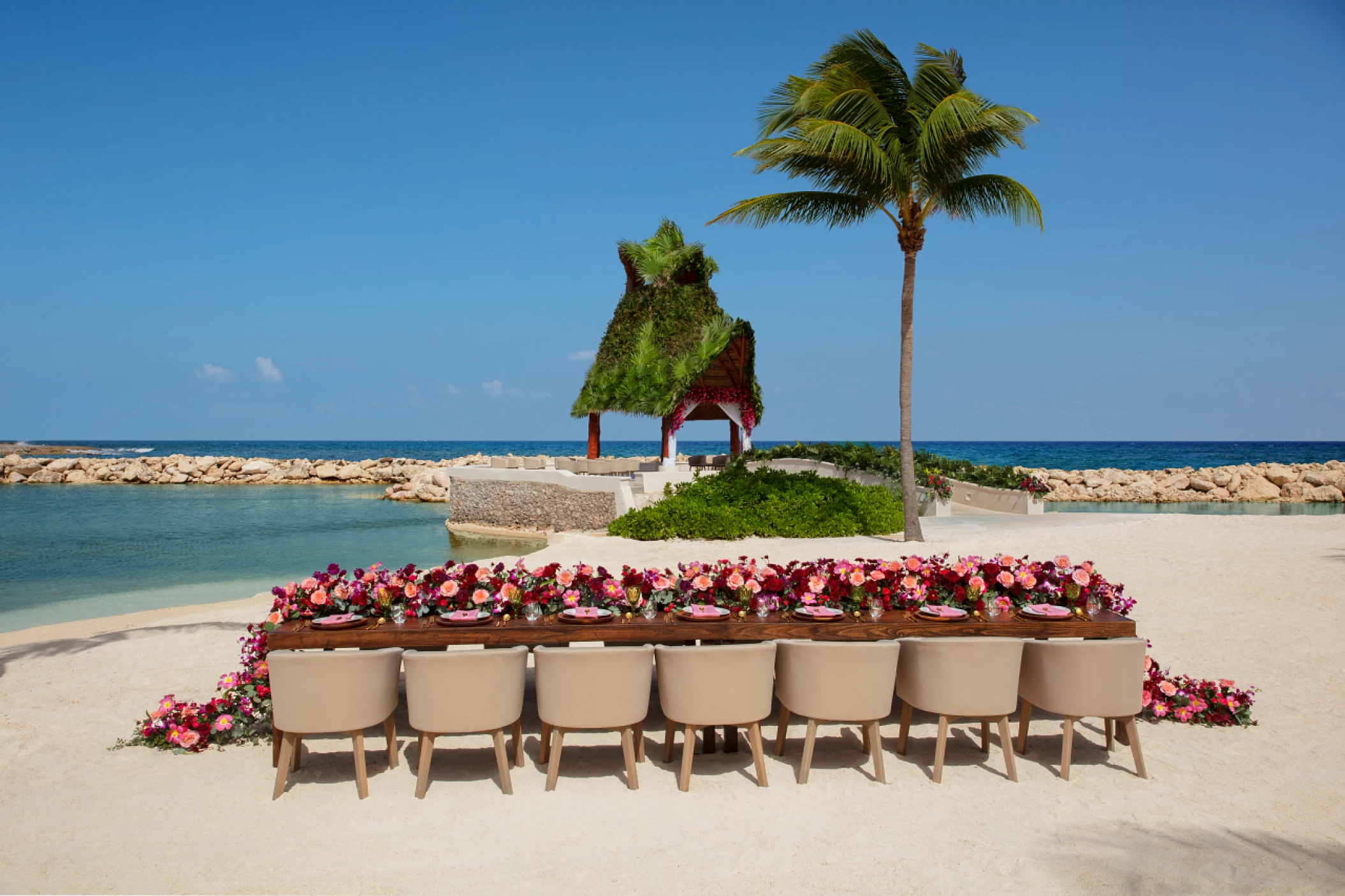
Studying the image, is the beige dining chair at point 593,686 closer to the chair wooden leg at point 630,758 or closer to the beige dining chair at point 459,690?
the chair wooden leg at point 630,758

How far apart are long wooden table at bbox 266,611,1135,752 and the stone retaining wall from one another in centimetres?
1293

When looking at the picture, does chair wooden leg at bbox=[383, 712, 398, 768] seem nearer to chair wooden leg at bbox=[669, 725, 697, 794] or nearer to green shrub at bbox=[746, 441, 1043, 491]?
chair wooden leg at bbox=[669, 725, 697, 794]

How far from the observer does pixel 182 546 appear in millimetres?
18609

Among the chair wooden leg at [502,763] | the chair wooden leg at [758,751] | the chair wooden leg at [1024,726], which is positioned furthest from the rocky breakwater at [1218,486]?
the chair wooden leg at [502,763]

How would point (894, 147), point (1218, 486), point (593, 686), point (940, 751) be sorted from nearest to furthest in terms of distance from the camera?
point (593, 686)
point (940, 751)
point (894, 147)
point (1218, 486)

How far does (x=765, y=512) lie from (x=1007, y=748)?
921 cm

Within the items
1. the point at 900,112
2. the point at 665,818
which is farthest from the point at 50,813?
the point at 900,112

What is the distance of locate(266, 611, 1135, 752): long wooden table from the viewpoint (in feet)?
13.3

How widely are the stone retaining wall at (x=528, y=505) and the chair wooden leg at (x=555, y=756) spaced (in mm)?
13154

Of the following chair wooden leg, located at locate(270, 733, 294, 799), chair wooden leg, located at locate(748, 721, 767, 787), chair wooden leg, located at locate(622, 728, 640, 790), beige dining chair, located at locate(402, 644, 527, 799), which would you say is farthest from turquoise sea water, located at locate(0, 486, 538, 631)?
chair wooden leg, located at locate(748, 721, 767, 787)

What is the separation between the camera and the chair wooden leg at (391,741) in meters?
4.09

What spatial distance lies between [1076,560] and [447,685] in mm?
9384

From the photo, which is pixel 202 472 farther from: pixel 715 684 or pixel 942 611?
pixel 942 611

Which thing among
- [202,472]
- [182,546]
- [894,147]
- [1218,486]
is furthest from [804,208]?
[202,472]
